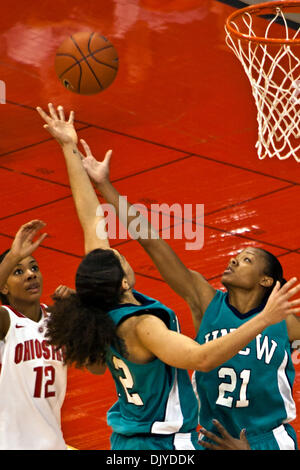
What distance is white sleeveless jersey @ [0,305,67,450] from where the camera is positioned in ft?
19.2

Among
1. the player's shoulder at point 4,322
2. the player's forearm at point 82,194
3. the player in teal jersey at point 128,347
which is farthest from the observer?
the player's forearm at point 82,194

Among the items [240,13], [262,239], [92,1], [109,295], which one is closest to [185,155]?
[262,239]

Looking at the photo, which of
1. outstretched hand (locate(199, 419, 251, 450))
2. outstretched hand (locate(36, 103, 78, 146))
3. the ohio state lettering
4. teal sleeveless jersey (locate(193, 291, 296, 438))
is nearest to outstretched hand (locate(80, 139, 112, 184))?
outstretched hand (locate(36, 103, 78, 146))

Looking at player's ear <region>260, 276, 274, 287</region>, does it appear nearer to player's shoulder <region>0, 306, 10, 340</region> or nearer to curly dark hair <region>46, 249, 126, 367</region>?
curly dark hair <region>46, 249, 126, 367</region>

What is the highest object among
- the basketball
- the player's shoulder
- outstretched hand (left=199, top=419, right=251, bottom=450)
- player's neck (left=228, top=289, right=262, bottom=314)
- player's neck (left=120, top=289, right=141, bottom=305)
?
the basketball

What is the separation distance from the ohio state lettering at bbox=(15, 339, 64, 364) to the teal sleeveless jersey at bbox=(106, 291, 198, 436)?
1.80ft

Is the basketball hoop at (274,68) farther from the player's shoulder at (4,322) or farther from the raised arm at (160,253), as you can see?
the player's shoulder at (4,322)

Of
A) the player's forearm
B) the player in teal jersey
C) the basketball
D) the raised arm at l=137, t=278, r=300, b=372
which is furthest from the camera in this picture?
the basketball

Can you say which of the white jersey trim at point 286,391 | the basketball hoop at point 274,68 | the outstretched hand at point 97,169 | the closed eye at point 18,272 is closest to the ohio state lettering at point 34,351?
the closed eye at point 18,272

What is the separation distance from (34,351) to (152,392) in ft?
2.63

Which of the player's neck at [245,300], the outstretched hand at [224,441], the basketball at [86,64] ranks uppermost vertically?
the basketball at [86,64]

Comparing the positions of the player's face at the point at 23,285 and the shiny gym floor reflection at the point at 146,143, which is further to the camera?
the shiny gym floor reflection at the point at 146,143

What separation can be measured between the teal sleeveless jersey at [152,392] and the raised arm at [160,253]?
52cm

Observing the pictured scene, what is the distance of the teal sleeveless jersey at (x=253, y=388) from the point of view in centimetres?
583
